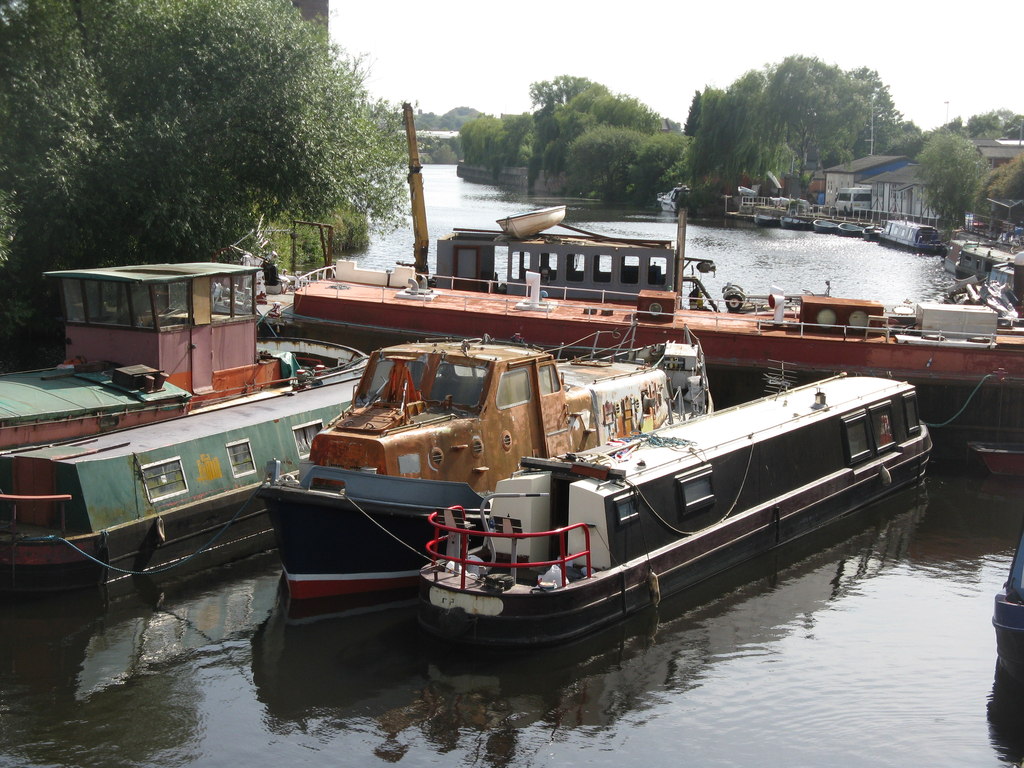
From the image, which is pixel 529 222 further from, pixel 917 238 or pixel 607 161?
pixel 607 161

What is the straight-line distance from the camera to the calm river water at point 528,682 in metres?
11.7

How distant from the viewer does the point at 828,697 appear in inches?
519

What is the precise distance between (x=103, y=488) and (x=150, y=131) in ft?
47.7

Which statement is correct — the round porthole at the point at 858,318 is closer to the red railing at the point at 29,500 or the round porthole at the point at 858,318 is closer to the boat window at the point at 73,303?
the boat window at the point at 73,303

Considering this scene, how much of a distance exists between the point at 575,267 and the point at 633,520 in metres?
18.4

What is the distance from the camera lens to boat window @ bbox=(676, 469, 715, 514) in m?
15.5

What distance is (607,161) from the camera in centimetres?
11775

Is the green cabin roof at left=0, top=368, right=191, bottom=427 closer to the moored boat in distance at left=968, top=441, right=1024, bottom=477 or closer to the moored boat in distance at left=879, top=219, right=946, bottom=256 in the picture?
the moored boat in distance at left=968, top=441, right=1024, bottom=477

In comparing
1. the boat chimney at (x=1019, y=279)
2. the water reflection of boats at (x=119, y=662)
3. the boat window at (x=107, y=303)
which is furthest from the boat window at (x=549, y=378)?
the boat chimney at (x=1019, y=279)

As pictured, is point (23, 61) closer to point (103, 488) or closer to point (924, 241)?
point (103, 488)

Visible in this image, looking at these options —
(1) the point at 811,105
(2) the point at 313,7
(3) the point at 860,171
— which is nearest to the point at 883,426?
(2) the point at 313,7

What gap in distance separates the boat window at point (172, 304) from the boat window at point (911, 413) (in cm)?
1374

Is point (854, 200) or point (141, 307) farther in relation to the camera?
point (854, 200)

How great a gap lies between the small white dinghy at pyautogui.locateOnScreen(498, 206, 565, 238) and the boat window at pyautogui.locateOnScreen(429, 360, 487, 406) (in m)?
16.5
